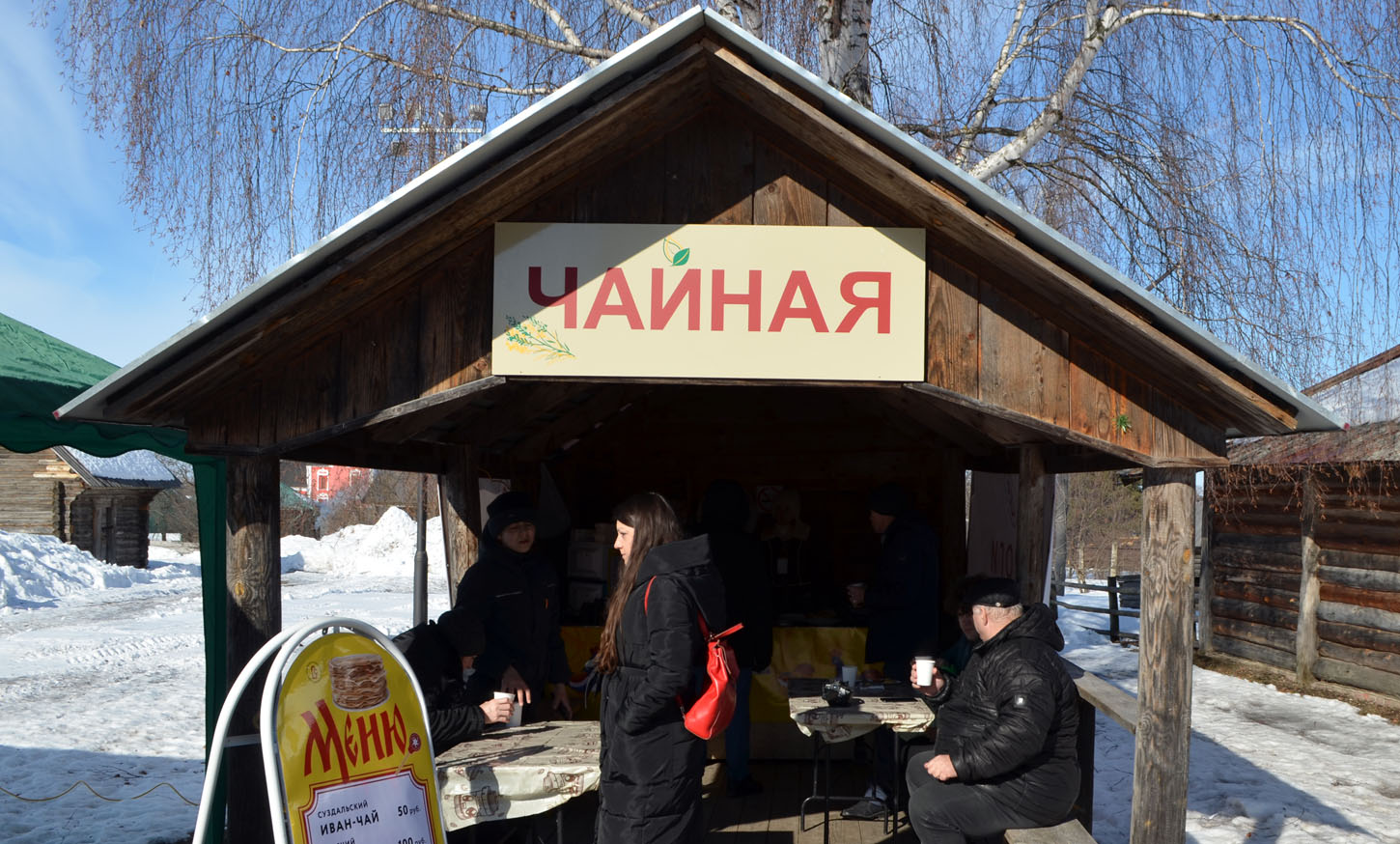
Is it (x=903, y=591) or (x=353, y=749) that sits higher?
(x=903, y=591)

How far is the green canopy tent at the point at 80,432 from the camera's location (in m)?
5.51

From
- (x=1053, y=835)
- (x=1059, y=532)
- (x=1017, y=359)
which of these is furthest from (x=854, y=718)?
(x=1059, y=532)

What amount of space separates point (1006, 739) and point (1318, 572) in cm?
1048

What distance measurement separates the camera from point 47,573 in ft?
79.6

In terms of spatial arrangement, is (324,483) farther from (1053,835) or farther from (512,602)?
(1053,835)

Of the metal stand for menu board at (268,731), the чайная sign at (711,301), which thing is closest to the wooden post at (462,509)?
the чайная sign at (711,301)

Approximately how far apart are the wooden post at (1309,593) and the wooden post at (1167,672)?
963 cm

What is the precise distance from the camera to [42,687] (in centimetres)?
1292

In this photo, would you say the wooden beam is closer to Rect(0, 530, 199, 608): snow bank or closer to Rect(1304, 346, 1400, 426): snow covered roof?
Rect(1304, 346, 1400, 426): snow covered roof

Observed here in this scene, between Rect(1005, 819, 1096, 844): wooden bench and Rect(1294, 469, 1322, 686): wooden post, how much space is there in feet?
32.8

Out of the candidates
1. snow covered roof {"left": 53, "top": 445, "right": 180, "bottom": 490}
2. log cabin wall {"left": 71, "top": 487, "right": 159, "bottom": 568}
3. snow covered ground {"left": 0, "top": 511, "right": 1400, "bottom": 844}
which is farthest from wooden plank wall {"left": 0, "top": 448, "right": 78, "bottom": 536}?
snow covered ground {"left": 0, "top": 511, "right": 1400, "bottom": 844}

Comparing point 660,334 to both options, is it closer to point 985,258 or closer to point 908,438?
point 985,258

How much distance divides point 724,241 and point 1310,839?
19.9 ft

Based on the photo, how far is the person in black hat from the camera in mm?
6340
